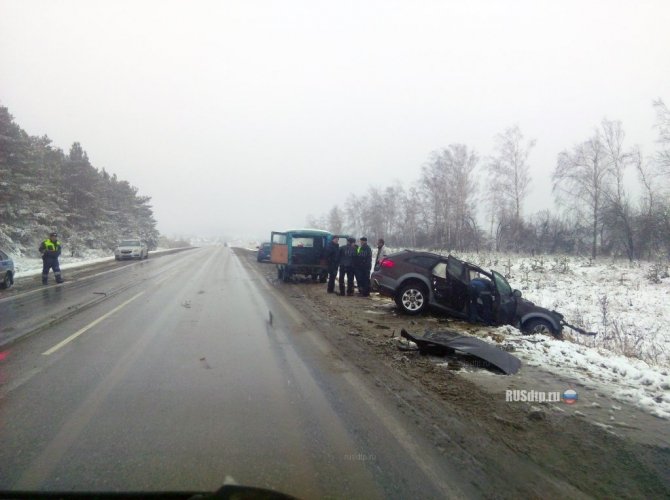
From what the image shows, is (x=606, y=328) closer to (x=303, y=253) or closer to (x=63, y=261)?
(x=303, y=253)

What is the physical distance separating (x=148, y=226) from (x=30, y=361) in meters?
74.2

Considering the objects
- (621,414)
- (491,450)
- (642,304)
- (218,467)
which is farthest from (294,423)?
(642,304)

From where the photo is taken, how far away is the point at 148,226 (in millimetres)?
73625

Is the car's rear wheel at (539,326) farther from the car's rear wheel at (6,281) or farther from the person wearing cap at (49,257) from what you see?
the car's rear wheel at (6,281)

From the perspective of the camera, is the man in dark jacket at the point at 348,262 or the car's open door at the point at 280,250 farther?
the car's open door at the point at 280,250

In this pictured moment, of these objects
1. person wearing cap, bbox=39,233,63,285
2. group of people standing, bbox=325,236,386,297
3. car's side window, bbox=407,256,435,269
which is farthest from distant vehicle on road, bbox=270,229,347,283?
person wearing cap, bbox=39,233,63,285

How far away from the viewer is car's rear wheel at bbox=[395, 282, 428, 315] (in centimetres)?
979

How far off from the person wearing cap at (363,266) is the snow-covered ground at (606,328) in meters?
5.38

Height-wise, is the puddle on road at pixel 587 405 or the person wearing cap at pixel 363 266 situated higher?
the person wearing cap at pixel 363 266

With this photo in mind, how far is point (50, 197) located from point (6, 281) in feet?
81.8

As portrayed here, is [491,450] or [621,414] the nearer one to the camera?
[491,450]

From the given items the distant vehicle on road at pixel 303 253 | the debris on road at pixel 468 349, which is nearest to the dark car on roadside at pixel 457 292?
the debris on road at pixel 468 349

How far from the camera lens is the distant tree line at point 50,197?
93.1 feet

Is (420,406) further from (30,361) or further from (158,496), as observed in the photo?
(30,361)
